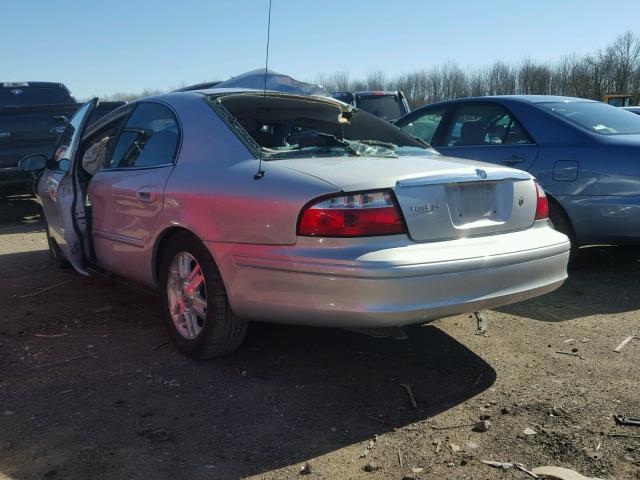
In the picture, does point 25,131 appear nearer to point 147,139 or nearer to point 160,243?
point 147,139

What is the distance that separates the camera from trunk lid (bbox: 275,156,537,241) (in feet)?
10.2

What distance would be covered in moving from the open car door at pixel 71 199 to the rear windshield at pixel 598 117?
12.9 ft

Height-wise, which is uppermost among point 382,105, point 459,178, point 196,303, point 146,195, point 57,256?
point 382,105

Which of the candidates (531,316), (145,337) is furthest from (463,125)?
(145,337)

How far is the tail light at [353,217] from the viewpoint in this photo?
302 cm

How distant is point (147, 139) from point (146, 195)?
1.74ft

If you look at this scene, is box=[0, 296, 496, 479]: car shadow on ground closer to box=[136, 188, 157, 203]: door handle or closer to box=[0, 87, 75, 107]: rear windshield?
box=[136, 188, 157, 203]: door handle

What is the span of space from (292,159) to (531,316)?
2176 millimetres

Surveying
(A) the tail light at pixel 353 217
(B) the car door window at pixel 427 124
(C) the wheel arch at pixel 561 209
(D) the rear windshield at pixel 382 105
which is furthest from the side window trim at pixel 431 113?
(D) the rear windshield at pixel 382 105

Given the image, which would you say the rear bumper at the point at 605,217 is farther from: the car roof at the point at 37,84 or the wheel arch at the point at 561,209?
the car roof at the point at 37,84

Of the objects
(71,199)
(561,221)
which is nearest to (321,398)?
(71,199)

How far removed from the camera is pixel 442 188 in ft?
10.6

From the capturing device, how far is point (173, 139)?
13.3 ft

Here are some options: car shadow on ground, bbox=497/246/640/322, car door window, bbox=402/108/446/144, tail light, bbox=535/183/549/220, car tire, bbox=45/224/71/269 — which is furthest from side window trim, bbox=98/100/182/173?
car door window, bbox=402/108/446/144
